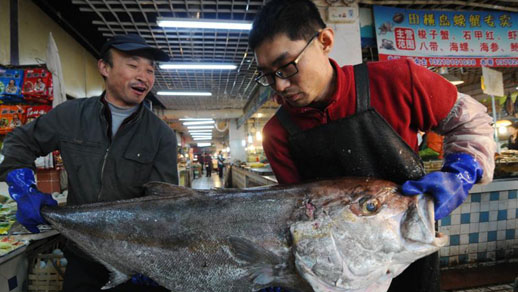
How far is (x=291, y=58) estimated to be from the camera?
1.25 metres

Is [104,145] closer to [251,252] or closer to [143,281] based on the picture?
[143,281]

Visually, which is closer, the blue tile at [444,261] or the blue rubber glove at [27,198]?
the blue rubber glove at [27,198]

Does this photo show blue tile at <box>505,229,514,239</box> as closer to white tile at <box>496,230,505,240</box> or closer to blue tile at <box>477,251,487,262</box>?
white tile at <box>496,230,505,240</box>

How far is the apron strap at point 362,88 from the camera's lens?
1.35m

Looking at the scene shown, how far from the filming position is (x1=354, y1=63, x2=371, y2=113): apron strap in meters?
1.35

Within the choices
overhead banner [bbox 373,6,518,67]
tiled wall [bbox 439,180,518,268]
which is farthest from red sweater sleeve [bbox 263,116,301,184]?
overhead banner [bbox 373,6,518,67]

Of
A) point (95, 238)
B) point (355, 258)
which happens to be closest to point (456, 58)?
point (355, 258)

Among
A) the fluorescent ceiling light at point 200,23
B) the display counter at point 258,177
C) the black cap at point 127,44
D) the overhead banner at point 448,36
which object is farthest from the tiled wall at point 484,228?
the fluorescent ceiling light at point 200,23

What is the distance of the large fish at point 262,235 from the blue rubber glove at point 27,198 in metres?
0.11

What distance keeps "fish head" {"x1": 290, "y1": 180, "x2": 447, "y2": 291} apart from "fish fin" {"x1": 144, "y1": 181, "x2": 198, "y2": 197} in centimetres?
66

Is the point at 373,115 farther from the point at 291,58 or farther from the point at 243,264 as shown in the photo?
the point at 243,264

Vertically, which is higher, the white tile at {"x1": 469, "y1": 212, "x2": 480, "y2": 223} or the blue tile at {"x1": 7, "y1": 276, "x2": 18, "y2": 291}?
the blue tile at {"x1": 7, "y1": 276, "x2": 18, "y2": 291}

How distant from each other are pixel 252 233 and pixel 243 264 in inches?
5.8

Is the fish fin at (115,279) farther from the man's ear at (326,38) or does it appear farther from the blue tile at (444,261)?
the blue tile at (444,261)
